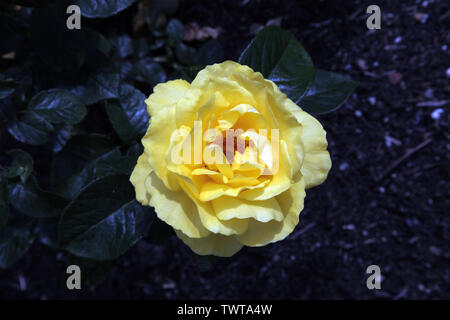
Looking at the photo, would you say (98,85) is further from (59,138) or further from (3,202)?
(3,202)

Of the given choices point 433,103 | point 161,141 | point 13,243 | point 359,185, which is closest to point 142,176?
point 161,141

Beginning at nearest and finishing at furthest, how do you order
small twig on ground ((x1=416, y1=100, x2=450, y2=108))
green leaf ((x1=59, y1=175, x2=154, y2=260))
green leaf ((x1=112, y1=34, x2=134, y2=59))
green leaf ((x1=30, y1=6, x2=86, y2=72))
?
green leaf ((x1=59, y1=175, x2=154, y2=260))
green leaf ((x1=30, y1=6, x2=86, y2=72))
green leaf ((x1=112, y1=34, x2=134, y2=59))
small twig on ground ((x1=416, y1=100, x2=450, y2=108))

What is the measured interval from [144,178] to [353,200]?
1.15 m

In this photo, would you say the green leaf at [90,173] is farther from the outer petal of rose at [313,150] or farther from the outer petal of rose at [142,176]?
the outer petal of rose at [313,150]

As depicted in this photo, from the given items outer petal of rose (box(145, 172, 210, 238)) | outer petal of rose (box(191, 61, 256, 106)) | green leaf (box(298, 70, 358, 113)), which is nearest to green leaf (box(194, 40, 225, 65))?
green leaf (box(298, 70, 358, 113))

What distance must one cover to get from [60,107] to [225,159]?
60 cm

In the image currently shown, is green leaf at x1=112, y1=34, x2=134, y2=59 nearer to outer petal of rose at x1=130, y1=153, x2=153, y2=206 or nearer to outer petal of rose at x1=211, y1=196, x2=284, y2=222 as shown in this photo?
outer petal of rose at x1=130, y1=153, x2=153, y2=206

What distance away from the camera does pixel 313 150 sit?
0.77m

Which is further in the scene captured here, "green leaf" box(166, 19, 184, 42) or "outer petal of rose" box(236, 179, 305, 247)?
"green leaf" box(166, 19, 184, 42)

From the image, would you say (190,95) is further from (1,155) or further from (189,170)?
(1,155)

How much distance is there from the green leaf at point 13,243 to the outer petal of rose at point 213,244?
2.42 ft

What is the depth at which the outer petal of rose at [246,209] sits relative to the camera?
683 millimetres

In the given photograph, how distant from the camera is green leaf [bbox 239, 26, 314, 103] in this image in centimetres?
94

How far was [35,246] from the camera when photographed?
173 centimetres
